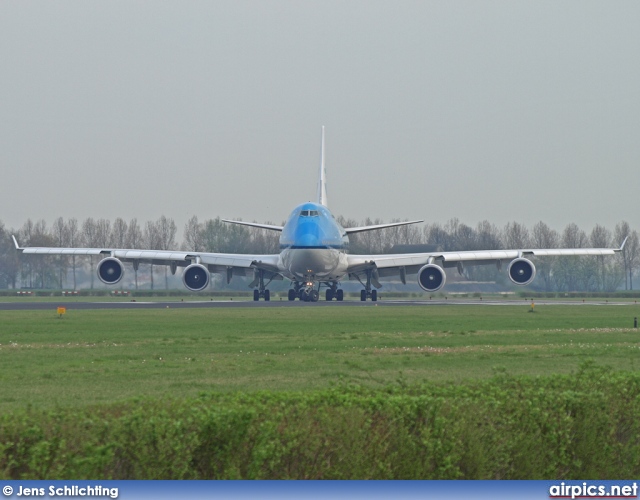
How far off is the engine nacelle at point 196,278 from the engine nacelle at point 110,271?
4.09 metres

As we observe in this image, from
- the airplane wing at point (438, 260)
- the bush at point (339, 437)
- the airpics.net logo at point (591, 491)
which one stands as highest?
the airplane wing at point (438, 260)

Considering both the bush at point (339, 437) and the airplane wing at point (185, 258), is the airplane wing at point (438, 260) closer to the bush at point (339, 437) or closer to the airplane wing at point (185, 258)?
the airplane wing at point (185, 258)

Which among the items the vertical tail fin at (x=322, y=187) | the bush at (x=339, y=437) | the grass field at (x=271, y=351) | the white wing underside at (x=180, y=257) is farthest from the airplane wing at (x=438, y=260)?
the bush at (x=339, y=437)

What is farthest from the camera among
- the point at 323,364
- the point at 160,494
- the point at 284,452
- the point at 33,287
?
the point at 33,287

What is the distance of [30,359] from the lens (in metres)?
24.0

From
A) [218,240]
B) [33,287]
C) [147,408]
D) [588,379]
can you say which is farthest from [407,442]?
[33,287]

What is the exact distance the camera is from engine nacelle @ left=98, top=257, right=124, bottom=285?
221ft

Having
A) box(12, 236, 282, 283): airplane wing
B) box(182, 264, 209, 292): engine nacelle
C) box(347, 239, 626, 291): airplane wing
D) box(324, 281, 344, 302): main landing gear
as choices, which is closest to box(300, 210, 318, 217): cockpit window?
box(12, 236, 282, 283): airplane wing

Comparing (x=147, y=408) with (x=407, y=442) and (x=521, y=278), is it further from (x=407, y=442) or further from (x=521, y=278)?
(x=521, y=278)

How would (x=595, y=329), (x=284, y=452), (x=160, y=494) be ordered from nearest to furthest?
(x=160, y=494), (x=284, y=452), (x=595, y=329)

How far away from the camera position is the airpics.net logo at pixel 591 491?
8984mm

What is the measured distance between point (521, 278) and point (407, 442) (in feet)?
198

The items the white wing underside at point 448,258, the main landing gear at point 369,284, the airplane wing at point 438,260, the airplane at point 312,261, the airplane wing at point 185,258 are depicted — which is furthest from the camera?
the main landing gear at point 369,284

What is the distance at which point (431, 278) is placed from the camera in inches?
2682
